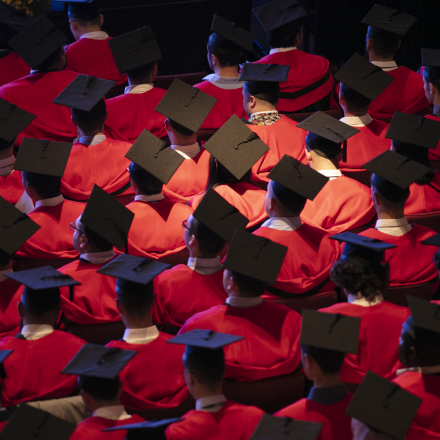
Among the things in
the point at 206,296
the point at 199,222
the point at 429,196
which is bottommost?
the point at 429,196

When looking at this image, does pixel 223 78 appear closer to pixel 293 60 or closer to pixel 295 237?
pixel 293 60

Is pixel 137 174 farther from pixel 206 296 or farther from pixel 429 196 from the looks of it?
pixel 429 196

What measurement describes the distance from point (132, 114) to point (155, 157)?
1.37 meters

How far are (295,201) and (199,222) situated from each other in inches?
23.2

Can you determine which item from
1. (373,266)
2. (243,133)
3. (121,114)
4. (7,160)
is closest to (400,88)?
(243,133)

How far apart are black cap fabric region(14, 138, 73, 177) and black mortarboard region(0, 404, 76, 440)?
6.19 feet

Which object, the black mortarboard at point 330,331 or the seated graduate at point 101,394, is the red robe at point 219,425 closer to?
the seated graduate at point 101,394

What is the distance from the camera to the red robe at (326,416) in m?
2.66

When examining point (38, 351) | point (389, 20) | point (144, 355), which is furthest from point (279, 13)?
point (38, 351)

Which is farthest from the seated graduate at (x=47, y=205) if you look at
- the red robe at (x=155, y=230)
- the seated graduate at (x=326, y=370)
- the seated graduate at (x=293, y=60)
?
the seated graduate at (x=293, y=60)

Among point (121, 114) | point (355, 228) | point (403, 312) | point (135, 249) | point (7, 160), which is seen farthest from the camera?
point (121, 114)

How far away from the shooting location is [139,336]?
3156mm

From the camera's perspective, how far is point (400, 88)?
5723 mm

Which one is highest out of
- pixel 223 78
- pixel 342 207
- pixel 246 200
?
pixel 223 78
